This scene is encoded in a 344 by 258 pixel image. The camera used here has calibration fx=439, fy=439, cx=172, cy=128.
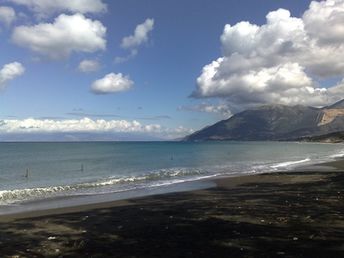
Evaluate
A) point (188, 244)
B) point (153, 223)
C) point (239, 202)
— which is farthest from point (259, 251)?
point (239, 202)

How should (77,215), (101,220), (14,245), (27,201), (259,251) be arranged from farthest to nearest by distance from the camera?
(27,201), (77,215), (101,220), (14,245), (259,251)

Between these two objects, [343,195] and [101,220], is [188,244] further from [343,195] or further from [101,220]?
[343,195]

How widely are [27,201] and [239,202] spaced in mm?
14720

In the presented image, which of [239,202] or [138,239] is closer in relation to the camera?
[138,239]

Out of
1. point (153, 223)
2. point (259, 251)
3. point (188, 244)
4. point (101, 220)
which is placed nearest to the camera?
point (259, 251)

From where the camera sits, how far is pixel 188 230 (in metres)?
15.5

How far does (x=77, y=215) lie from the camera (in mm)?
21016

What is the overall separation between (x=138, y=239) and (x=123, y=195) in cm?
1681

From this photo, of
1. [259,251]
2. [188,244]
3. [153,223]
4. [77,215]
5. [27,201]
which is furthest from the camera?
[27,201]

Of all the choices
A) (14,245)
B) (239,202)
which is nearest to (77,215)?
(14,245)

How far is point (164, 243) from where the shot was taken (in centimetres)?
1363

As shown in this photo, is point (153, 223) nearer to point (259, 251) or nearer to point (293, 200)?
point (259, 251)

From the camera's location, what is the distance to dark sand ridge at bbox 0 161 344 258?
41.3 ft

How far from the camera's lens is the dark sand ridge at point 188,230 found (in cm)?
1259
